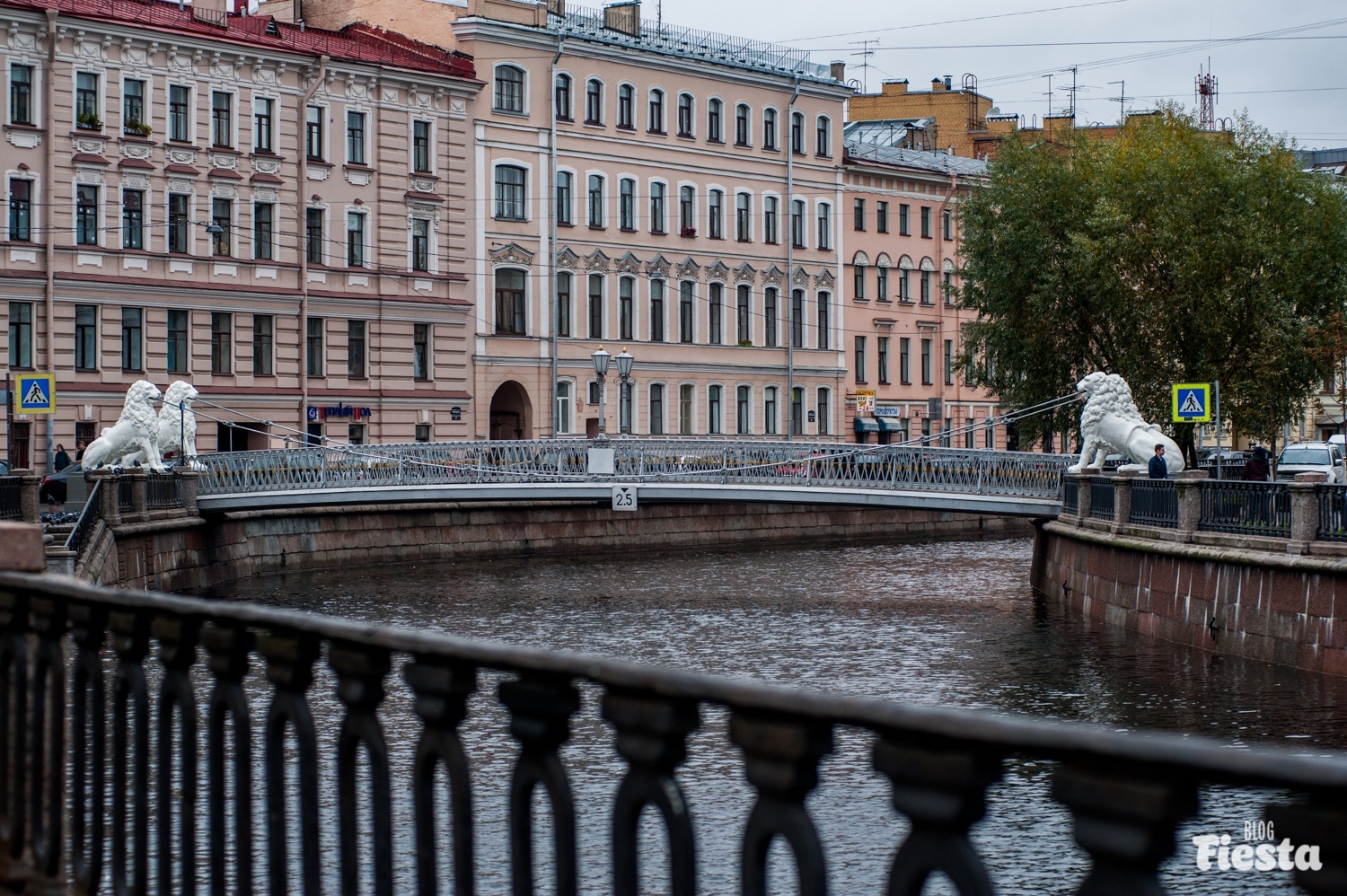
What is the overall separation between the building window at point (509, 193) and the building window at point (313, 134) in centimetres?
572

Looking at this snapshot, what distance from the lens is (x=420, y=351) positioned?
45.8 m

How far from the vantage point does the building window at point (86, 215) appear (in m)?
38.8

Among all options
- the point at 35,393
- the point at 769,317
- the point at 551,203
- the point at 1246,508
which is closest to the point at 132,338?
the point at 551,203

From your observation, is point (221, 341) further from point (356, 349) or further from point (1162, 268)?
point (1162, 268)

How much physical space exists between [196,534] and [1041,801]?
70.0 feet

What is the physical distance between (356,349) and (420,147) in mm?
5251

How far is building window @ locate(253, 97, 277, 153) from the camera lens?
42.2 metres

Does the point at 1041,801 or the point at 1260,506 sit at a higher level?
the point at 1260,506

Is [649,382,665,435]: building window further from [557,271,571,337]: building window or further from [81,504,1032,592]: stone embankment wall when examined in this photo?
[81,504,1032,592]: stone embankment wall

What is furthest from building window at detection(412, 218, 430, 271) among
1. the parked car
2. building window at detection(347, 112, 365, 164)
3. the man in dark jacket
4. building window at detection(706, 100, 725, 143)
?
the man in dark jacket

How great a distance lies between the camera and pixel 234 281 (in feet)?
137

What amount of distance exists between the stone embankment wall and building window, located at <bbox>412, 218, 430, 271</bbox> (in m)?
8.32

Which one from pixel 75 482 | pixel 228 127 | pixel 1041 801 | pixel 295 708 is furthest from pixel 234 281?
pixel 295 708

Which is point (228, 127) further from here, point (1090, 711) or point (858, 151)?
point (1090, 711)
